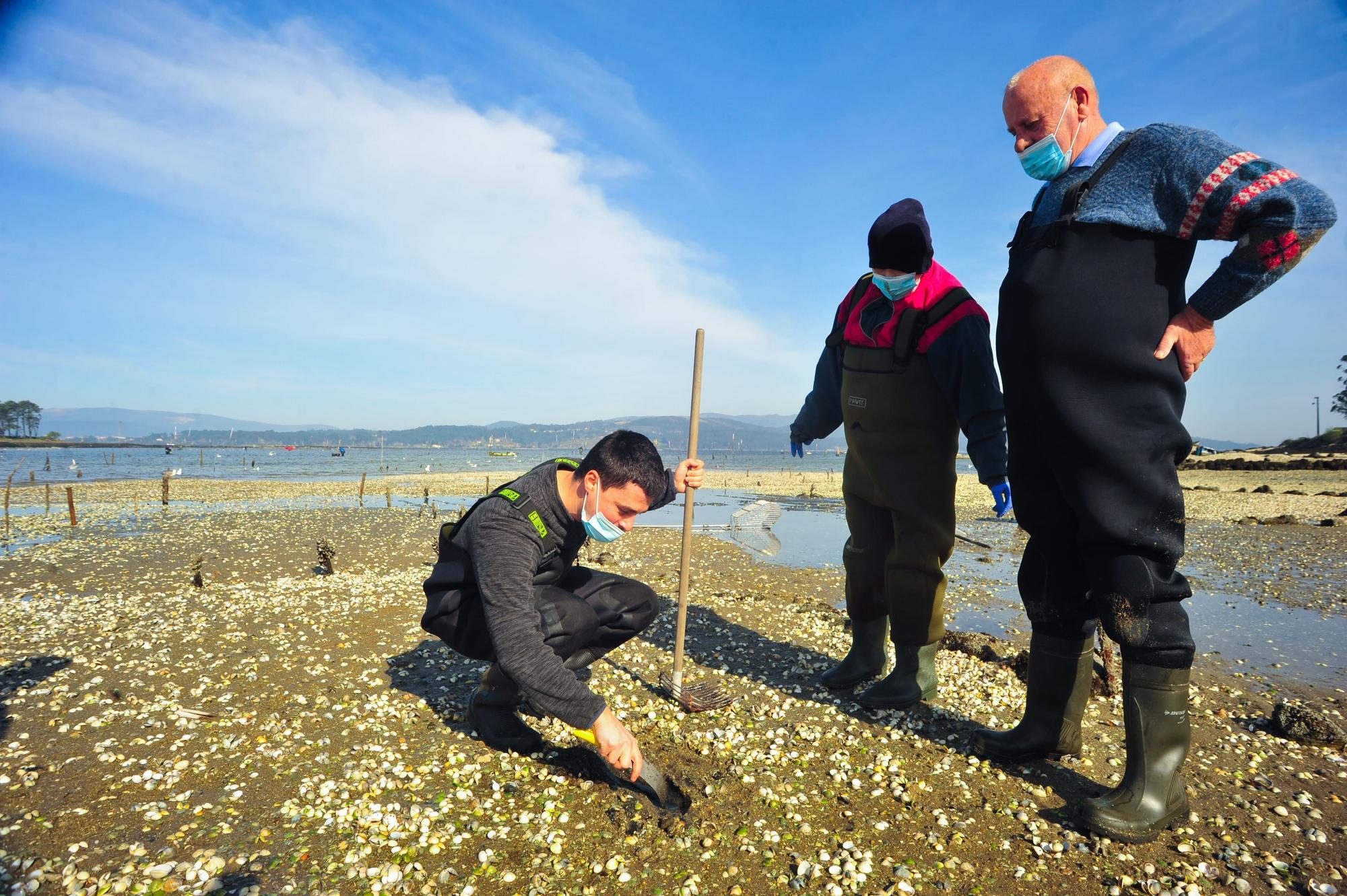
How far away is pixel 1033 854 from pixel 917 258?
10.2 ft

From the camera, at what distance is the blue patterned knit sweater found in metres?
2.35

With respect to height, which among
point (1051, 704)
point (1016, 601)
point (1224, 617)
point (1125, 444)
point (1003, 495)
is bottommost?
point (1016, 601)

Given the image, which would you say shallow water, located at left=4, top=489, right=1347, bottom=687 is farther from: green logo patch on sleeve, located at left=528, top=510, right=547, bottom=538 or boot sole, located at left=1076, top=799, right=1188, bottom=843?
boot sole, located at left=1076, top=799, right=1188, bottom=843

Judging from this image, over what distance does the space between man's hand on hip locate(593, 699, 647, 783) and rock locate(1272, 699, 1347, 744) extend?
4.08 m

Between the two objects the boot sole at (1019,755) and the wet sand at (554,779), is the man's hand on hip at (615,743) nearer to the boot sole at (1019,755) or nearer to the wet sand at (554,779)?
the wet sand at (554,779)

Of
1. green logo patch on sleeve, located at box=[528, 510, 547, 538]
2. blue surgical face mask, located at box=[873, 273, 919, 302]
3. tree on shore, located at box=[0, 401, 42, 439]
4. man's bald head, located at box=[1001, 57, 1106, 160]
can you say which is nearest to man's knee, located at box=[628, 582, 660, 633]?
green logo patch on sleeve, located at box=[528, 510, 547, 538]

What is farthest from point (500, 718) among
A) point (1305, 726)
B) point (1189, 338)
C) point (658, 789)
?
point (1305, 726)

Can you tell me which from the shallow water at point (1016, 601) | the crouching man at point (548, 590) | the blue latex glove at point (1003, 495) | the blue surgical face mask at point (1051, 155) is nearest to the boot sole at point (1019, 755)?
the blue latex glove at point (1003, 495)

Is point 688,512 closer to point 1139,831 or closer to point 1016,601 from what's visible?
point 1139,831

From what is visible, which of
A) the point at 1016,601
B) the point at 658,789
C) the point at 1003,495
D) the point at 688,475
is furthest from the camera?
the point at 1016,601

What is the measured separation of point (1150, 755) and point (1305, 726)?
2.13 meters

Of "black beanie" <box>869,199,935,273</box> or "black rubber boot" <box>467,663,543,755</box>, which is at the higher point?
"black beanie" <box>869,199,935,273</box>

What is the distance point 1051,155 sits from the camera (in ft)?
9.58

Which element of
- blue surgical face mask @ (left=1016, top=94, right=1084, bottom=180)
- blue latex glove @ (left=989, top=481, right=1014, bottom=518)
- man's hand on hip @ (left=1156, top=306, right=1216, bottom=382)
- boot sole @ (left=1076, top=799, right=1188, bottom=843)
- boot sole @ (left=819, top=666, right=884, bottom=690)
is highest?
blue surgical face mask @ (left=1016, top=94, right=1084, bottom=180)
